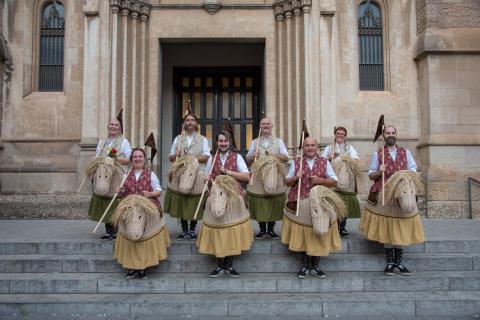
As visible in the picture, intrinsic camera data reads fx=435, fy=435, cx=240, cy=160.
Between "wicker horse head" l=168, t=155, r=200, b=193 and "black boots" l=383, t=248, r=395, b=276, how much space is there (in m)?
2.90

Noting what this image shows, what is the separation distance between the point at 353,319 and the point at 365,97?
22.5 ft

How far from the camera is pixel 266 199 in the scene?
6.57 meters

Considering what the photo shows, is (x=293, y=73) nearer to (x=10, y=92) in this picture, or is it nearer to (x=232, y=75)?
(x=232, y=75)

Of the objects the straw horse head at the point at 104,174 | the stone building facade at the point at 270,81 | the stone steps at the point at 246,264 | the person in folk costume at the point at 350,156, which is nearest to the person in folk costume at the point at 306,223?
the stone steps at the point at 246,264

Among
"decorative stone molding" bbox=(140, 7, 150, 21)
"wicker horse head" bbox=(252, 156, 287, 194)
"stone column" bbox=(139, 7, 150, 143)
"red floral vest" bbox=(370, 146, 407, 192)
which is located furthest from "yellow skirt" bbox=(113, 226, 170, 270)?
"decorative stone molding" bbox=(140, 7, 150, 21)

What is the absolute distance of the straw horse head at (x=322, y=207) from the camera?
5.38 metres

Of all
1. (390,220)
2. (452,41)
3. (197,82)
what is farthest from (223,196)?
(197,82)

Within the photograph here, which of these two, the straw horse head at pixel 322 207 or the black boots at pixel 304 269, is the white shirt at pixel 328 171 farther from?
the black boots at pixel 304 269

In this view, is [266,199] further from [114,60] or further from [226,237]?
[114,60]

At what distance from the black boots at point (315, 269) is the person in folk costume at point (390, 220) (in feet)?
2.74

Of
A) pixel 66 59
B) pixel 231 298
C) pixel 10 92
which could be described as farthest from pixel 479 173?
pixel 10 92

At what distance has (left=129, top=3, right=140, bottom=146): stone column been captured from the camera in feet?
34.9

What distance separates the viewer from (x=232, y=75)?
13.7 metres

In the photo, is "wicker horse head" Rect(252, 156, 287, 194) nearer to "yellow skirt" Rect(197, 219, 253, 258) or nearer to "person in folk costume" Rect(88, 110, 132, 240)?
"yellow skirt" Rect(197, 219, 253, 258)
